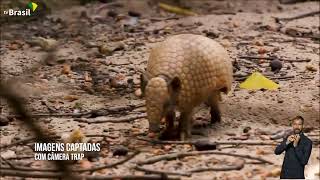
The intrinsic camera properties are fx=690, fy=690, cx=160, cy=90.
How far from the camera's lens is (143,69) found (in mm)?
5438

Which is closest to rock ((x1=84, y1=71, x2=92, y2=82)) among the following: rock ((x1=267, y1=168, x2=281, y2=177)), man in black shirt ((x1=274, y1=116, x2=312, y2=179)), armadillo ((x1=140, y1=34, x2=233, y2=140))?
armadillo ((x1=140, y1=34, x2=233, y2=140))

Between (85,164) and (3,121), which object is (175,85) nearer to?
(85,164)

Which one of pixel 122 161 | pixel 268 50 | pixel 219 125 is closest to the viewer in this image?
pixel 122 161

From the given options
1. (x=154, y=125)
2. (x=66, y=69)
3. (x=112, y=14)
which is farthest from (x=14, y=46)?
Answer: (x=154, y=125)

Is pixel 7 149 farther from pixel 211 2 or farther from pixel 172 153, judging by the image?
pixel 211 2

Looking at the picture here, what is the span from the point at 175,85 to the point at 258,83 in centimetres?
145

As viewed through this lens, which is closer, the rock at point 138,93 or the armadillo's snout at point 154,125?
the armadillo's snout at point 154,125

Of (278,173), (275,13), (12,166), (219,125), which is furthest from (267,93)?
(275,13)

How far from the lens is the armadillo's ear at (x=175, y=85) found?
11.7ft

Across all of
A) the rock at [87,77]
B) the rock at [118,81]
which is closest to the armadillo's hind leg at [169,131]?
the rock at [118,81]

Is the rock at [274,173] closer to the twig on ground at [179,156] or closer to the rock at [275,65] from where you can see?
the twig on ground at [179,156]

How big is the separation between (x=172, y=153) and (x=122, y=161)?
11.4 inches

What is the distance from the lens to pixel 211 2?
328 inches

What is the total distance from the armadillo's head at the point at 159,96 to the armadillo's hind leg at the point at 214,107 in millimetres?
356
